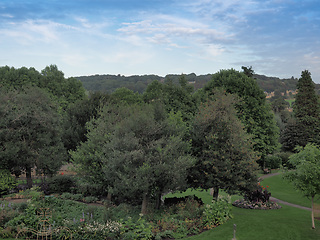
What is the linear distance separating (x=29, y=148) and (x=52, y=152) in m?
2.27

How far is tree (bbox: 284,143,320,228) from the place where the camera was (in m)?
14.4

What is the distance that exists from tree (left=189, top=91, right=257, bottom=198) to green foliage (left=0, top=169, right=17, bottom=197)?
16300 millimetres

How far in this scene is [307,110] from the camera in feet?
137

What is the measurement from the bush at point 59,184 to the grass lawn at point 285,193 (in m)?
19.1

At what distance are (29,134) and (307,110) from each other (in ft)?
130

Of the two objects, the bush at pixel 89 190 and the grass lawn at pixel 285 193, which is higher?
the bush at pixel 89 190

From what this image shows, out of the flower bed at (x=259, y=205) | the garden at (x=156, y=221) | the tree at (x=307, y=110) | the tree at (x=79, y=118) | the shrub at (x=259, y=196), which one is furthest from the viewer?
the tree at (x=307, y=110)

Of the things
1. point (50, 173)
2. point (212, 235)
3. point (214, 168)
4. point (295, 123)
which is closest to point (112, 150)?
point (214, 168)

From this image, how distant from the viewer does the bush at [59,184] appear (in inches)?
940

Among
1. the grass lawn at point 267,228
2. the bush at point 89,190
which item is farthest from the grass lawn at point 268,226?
the bush at point 89,190

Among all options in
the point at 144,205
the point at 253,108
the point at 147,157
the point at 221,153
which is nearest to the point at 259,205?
the point at 221,153

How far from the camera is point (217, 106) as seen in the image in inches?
731

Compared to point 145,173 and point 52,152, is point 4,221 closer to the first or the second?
point 145,173

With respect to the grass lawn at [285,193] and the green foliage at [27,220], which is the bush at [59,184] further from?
the grass lawn at [285,193]
